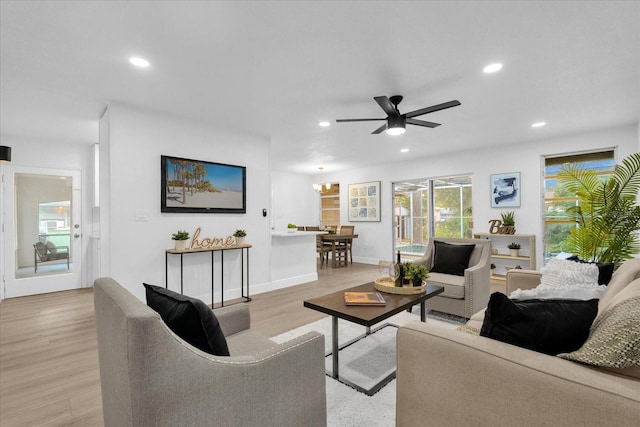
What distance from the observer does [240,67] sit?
8.62ft

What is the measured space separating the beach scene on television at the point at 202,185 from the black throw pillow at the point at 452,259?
2777 mm

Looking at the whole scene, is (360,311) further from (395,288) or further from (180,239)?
(180,239)

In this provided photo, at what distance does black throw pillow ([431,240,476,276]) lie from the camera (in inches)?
140

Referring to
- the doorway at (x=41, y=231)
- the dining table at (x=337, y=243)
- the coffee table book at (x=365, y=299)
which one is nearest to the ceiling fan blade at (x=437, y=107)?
the coffee table book at (x=365, y=299)

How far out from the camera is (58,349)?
2.70 meters

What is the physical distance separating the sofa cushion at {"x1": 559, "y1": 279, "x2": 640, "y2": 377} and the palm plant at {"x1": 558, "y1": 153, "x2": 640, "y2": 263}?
8.55 ft

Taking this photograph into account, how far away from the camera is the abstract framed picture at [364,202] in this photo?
24.6 feet

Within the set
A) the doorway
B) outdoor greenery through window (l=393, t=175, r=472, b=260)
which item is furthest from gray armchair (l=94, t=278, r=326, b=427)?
outdoor greenery through window (l=393, t=175, r=472, b=260)

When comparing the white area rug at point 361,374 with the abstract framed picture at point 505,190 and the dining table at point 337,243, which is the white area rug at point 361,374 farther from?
the dining table at point 337,243

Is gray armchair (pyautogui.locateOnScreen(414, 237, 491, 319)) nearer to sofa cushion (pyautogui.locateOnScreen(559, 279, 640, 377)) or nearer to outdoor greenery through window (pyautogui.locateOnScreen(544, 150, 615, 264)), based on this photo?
sofa cushion (pyautogui.locateOnScreen(559, 279, 640, 377))

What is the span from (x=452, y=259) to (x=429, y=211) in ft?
11.0

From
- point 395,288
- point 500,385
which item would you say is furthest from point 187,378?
point 395,288

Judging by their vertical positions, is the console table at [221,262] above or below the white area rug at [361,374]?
above

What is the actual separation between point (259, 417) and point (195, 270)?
124 inches
